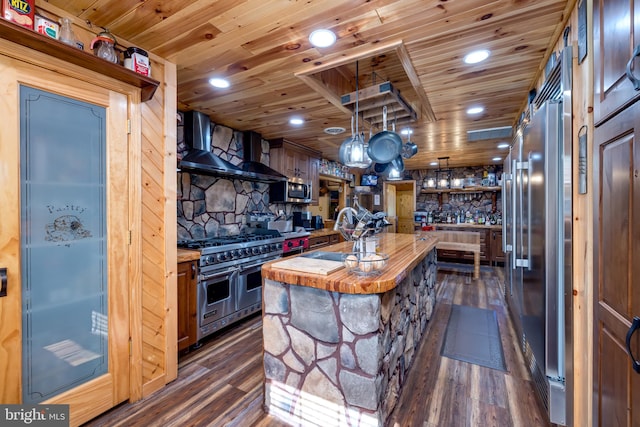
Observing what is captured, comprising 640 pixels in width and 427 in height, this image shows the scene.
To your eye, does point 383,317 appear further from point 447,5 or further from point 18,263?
point 18,263

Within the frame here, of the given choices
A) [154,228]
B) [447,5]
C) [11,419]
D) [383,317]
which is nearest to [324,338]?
[383,317]

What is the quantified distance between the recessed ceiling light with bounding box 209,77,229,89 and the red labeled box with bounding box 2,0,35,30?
3.86ft

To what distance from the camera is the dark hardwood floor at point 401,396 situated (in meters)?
1.71

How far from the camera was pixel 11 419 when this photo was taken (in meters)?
1.41

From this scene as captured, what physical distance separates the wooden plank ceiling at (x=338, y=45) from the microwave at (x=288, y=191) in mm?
1463

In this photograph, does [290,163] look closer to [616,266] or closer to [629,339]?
[616,266]

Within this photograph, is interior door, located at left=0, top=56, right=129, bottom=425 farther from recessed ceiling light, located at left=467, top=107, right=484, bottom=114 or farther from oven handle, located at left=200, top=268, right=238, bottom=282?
recessed ceiling light, located at left=467, top=107, right=484, bottom=114

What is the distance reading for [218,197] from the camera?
3.66 meters

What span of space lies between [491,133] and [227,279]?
406cm

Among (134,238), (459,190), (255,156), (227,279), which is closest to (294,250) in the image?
(227,279)

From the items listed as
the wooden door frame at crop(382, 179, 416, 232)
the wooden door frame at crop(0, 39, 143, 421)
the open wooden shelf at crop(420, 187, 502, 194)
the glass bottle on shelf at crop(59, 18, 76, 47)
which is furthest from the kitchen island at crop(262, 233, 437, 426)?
the wooden door frame at crop(382, 179, 416, 232)

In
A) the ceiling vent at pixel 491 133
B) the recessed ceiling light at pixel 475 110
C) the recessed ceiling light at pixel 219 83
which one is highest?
the recessed ceiling light at pixel 219 83

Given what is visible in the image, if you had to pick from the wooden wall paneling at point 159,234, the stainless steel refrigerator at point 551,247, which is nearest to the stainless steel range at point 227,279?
the wooden wall paneling at point 159,234

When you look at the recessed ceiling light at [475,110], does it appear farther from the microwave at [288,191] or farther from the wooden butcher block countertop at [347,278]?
the microwave at [288,191]
